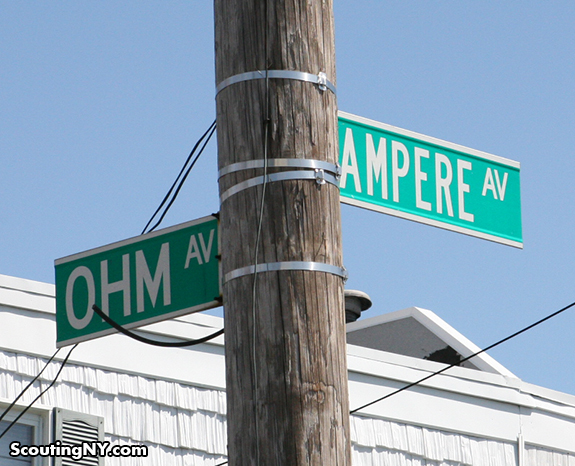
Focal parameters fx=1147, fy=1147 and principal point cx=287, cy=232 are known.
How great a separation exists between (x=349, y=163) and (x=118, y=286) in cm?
105

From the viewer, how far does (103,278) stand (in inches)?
184

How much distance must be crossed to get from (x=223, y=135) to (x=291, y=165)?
32 cm

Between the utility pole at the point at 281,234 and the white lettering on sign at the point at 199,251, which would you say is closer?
the utility pole at the point at 281,234

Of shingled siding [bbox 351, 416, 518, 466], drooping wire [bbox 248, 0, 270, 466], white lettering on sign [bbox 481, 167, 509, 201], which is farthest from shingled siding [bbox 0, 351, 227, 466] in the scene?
drooping wire [bbox 248, 0, 270, 466]

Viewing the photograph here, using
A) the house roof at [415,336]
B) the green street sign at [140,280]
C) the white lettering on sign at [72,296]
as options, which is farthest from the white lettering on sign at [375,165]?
the house roof at [415,336]

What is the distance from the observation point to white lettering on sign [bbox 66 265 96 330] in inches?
183

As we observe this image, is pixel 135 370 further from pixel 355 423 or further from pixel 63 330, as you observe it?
pixel 63 330

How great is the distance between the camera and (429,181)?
4.76 metres

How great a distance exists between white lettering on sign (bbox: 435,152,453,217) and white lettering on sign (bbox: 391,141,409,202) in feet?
0.55

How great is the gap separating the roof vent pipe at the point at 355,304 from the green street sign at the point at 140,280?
8.88 meters

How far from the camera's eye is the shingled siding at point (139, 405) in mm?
8203

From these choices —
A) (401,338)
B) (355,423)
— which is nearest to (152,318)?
(355,423)

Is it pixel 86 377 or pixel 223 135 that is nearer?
pixel 223 135

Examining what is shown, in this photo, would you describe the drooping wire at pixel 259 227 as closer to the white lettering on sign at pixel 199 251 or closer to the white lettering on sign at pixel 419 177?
the white lettering on sign at pixel 199 251
